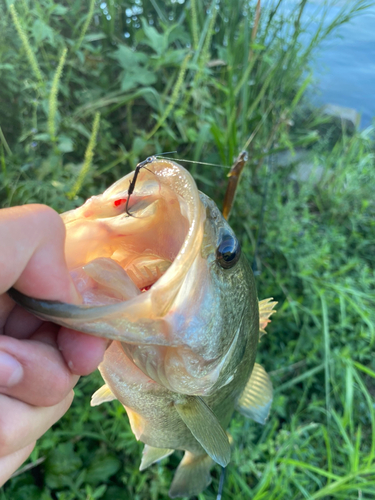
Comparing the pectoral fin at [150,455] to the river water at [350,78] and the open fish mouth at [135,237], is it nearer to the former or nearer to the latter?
the open fish mouth at [135,237]

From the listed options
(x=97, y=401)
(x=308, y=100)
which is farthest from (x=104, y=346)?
(x=308, y=100)

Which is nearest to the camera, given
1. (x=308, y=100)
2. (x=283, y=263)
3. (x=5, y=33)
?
(x=5, y=33)

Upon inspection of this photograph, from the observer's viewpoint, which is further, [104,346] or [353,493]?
[353,493]

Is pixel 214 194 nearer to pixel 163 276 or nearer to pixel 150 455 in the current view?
pixel 150 455

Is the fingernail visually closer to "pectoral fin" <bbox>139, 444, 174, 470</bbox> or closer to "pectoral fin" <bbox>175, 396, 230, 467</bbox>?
"pectoral fin" <bbox>175, 396, 230, 467</bbox>

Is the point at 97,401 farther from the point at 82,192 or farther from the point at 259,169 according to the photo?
the point at 259,169

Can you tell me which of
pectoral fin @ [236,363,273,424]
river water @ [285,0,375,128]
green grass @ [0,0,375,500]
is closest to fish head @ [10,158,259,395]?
pectoral fin @ [236,363,273,424]

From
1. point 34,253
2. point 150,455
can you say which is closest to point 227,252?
point 34,253
